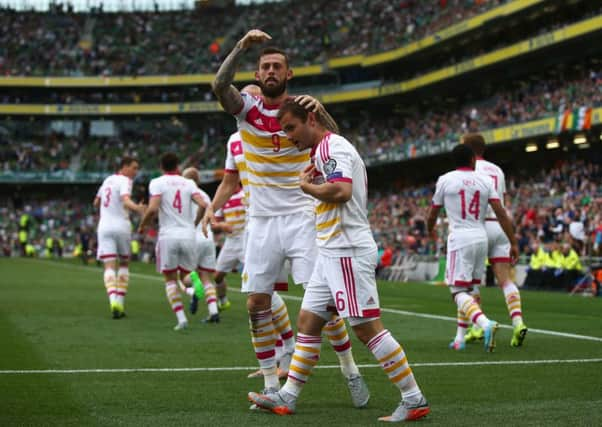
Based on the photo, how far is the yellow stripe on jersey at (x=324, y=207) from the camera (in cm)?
610

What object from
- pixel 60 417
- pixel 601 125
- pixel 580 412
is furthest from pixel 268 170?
pixel 601 125

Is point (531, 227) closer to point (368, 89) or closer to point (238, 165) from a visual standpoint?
point (238, 165)

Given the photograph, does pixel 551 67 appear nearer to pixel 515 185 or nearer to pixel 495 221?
pixel 515 185

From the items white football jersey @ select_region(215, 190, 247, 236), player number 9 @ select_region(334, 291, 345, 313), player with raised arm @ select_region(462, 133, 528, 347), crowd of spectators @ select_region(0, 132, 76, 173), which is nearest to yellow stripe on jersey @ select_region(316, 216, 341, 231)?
player number 9 @ select_region(334, 291, 345, 313)

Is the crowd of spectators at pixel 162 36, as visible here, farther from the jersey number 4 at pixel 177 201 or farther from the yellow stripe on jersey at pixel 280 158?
the yellow stripe on jersey at pixel 280 158

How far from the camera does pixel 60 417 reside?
19.8 feet

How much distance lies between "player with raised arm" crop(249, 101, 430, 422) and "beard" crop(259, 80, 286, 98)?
0.99m

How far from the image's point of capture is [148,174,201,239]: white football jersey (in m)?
12.6

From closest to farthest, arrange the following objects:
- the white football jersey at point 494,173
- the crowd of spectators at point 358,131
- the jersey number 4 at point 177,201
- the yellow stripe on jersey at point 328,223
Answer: the yellow stripe on jersey at point 328,223, the white football jersey at point 494,173, the jersey number 4 at point 177,201, the crowd of spectators at point 358,131

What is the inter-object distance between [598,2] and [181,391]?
37915mm

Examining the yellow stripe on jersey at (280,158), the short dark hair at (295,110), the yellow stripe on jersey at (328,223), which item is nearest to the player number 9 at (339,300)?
the yellow stripe on jersey at (328,223)

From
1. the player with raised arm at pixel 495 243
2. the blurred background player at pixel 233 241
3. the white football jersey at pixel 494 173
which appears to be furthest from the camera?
the blurred background player at pixel 233 241

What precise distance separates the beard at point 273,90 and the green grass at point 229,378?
2.22 metres

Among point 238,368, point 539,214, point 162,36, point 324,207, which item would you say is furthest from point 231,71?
point 162,36
